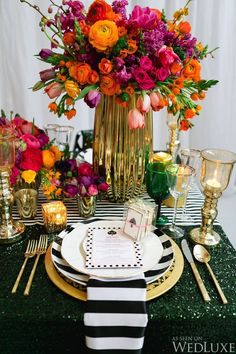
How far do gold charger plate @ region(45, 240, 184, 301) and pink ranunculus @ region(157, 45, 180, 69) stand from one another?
492 mm

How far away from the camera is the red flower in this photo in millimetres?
985

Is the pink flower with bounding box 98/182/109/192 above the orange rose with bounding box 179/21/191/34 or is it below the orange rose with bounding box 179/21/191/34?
below

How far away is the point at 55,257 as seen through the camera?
77cm

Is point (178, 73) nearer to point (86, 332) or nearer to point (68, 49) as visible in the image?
point (68, 49)

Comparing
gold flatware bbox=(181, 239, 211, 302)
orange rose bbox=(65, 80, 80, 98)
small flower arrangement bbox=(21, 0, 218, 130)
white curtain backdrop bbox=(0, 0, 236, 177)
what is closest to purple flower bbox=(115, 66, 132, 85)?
small flower arrangement bbox=(21, 0, 218, 130)

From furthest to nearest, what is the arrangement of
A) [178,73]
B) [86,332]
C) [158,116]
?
1. [158,116]
2. [178,73]
3. [86,332]

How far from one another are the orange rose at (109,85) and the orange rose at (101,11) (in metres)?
0.15

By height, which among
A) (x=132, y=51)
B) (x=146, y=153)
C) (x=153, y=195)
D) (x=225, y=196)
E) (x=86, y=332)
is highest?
(x=132, y=51)

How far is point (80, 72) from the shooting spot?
83 centimetres

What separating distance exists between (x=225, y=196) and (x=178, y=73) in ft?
5.73

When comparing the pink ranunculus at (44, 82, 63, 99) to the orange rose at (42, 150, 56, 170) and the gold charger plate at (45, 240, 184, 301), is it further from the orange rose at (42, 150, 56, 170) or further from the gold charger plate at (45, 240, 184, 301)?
the gold charger plate at (45, 240, 184, 301)

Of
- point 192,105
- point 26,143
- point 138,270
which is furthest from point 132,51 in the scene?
point 138,270

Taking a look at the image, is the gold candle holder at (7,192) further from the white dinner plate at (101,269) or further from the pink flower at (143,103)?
the pink flower at (143,103)

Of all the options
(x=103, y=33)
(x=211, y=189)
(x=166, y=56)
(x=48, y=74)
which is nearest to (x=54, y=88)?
(x=48, y=74)
